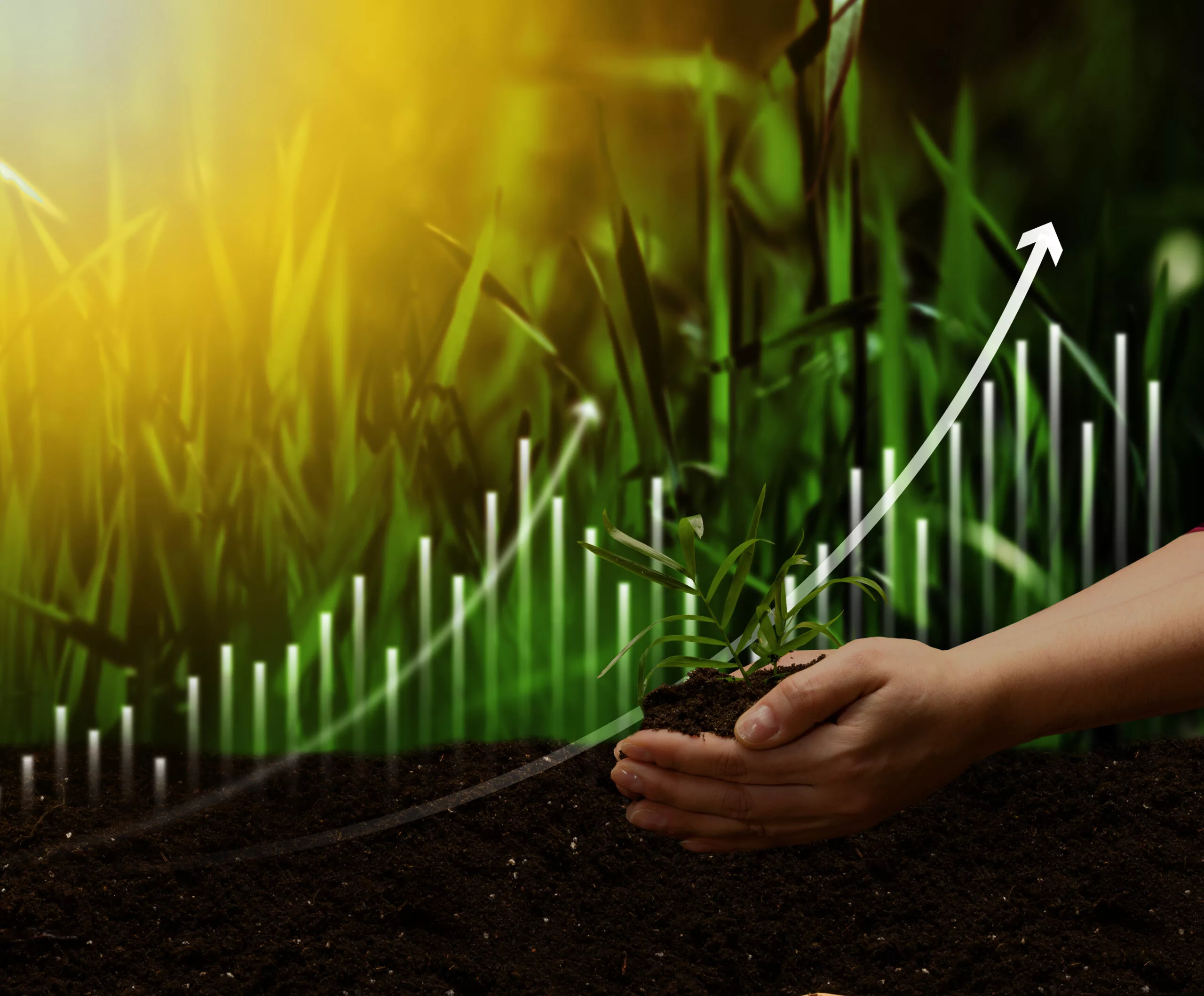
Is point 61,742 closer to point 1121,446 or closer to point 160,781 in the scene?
point 160,781

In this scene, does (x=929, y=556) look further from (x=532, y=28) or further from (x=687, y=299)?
(x=532, y=28)

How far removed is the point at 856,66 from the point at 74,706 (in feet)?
5.81

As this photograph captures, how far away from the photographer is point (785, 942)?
1.22m

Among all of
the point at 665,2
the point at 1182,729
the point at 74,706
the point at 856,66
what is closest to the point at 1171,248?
the point at 856,66

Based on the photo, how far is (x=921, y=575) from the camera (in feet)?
5.23

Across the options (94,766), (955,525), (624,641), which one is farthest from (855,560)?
(94,766)

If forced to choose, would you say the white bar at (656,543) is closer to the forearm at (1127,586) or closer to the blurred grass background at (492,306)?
the blurred grass background at (492,306)

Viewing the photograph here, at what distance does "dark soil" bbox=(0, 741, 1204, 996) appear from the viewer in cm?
116

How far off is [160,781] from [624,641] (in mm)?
823

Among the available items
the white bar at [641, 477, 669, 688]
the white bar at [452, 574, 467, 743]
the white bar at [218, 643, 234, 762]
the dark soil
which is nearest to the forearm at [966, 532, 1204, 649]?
the dark soil

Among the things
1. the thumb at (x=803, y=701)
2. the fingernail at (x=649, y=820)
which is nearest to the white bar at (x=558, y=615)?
the fingernail at (x=649, y=820)

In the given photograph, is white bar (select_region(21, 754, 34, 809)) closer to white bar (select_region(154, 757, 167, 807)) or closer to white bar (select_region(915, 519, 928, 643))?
white bar (select_region(154, 757, 167, 807))

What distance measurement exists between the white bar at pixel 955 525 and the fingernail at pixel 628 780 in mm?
767

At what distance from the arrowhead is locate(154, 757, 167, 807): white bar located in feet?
5.73
